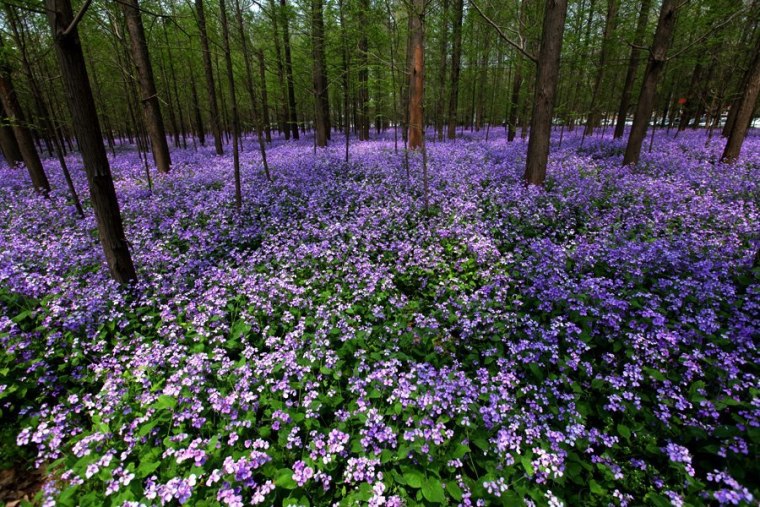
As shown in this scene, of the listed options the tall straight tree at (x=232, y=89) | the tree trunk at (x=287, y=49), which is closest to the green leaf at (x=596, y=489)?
the tall straight tree at (x=232, y=89)

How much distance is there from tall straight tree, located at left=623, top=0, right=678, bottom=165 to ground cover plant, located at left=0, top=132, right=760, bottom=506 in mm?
3885

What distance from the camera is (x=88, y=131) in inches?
168

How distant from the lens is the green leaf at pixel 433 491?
8.28ft

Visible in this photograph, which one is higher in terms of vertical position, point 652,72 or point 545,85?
point 652,72

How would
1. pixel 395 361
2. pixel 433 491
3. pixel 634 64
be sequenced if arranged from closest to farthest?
1. pixel 433 491
2. pixel 395 361
3. pixel 634 64

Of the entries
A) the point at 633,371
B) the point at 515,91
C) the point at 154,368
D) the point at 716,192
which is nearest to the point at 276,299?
the point at 154,368

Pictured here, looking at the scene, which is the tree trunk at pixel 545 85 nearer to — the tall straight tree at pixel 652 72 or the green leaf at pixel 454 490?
the tall straight tree at pixel 652 72

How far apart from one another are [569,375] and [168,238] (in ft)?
23.9

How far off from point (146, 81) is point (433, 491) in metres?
14.0

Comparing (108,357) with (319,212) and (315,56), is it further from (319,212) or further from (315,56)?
(315,56)

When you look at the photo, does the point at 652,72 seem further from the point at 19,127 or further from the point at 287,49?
the point at 287,49

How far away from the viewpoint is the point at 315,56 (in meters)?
15.8

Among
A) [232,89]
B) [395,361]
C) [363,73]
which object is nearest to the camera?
[395,361]

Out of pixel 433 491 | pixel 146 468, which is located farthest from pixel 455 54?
pixel 146 468
